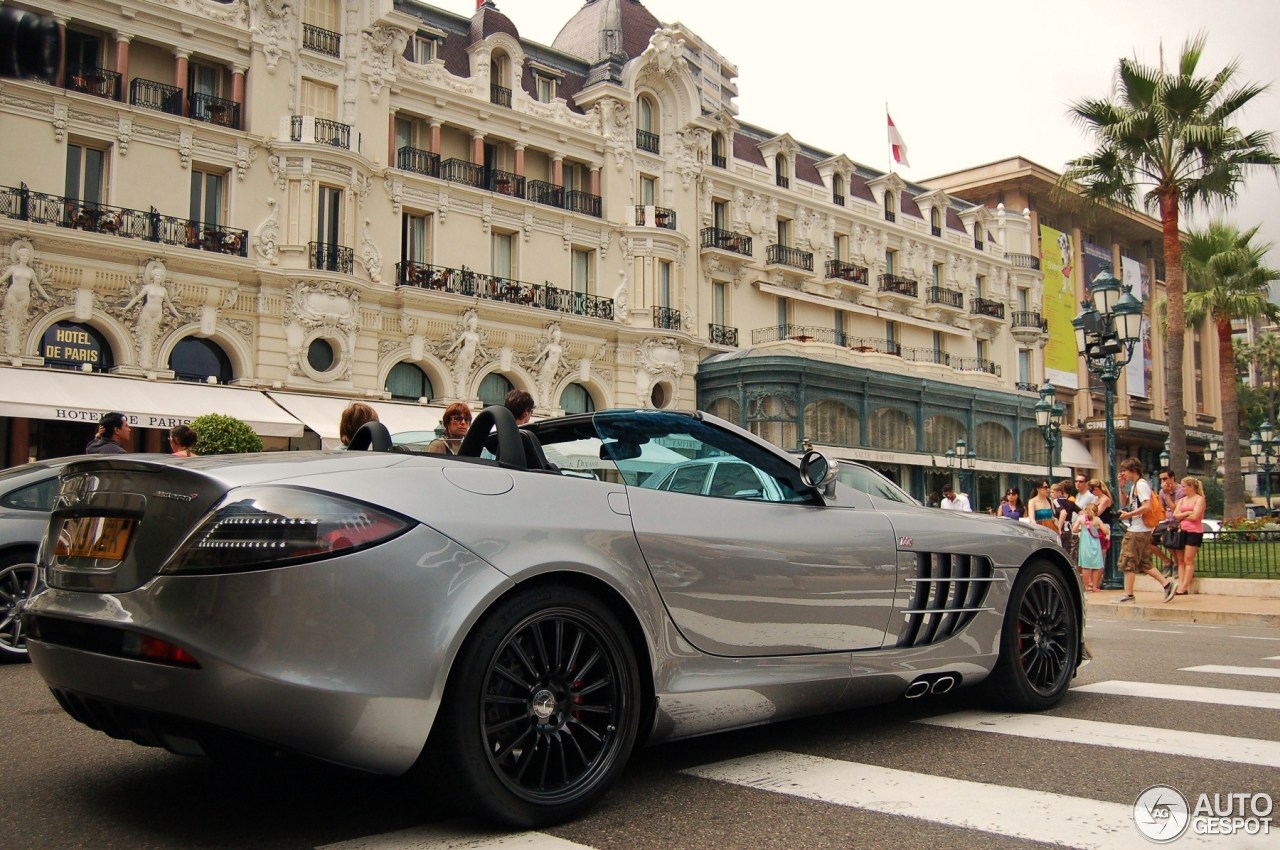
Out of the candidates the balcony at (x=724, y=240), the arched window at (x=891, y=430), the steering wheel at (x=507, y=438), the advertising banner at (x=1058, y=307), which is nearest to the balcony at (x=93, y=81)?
the balcony at (x=724, y=240)

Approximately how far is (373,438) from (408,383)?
25168mm

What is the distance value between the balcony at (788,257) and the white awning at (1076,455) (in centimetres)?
1987

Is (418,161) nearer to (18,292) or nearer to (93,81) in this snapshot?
(93,81)

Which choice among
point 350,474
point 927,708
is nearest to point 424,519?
point 350,474

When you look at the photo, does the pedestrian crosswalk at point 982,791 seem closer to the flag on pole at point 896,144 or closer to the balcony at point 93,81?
the balcony at point 93,81

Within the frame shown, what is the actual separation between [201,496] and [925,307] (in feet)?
148

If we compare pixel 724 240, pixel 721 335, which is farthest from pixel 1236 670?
pixel 724 240

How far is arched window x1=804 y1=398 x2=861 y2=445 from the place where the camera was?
35062mm

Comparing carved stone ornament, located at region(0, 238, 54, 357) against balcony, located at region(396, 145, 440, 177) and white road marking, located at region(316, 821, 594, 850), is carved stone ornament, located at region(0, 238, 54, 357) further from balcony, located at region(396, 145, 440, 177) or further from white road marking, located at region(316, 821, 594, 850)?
white road marking, located at region(316, 821, 594, 850)

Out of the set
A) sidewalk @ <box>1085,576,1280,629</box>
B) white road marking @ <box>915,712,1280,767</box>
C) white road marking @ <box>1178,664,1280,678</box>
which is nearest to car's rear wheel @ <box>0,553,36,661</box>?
white road marking @ <box>915,712,1280,767</box>

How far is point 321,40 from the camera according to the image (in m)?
27.1

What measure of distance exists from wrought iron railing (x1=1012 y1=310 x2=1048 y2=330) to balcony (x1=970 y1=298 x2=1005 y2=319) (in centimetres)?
225

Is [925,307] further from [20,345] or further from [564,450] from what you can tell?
[564,450]

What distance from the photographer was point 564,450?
4289 millimetres
